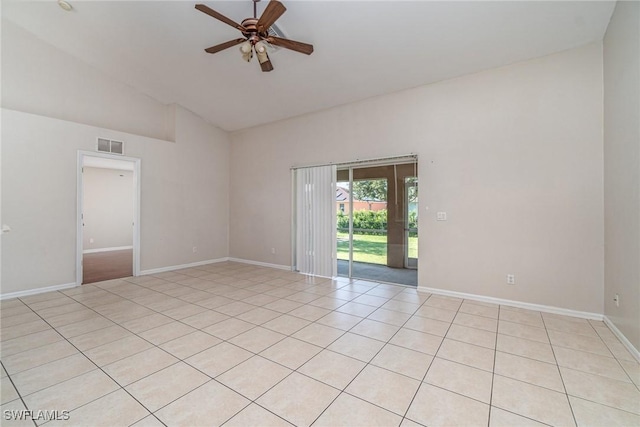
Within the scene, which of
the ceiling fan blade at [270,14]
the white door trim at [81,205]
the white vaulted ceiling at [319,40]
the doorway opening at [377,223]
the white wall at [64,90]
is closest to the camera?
the ceiling fan blade at [270,14]

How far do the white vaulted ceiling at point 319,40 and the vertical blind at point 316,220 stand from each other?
4.56 ft

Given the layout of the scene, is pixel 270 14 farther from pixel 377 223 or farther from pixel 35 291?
pixel 35 291

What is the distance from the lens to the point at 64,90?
466 centimetres

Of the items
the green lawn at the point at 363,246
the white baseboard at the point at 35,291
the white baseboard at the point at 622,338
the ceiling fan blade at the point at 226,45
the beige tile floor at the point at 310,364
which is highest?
the ceiling fan blade at the point at 226,45

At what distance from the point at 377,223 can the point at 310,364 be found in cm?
331

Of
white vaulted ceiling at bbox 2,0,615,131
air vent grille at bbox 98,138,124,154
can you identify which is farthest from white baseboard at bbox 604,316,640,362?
air vent grille at bbox 98,138,124,154

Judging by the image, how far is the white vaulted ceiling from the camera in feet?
9.85

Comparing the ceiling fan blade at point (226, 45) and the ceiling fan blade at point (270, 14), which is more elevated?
the ceiling fan blade at point (226, 45)

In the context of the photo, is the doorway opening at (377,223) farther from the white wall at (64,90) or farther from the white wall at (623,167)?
the white wall at (64,90)

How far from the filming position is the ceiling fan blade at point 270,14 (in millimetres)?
2307

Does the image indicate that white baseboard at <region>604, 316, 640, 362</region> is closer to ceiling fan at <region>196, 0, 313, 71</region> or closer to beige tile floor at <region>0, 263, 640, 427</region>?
beige tile floor at <region>0, 263, 640, 427</region>

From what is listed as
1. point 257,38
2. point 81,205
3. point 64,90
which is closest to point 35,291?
point 81,205

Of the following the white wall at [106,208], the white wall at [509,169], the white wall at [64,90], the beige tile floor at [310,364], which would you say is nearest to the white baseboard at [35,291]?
the beige tile floor at [310,364]

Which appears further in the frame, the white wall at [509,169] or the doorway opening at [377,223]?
the doorway opening at [377,223]
